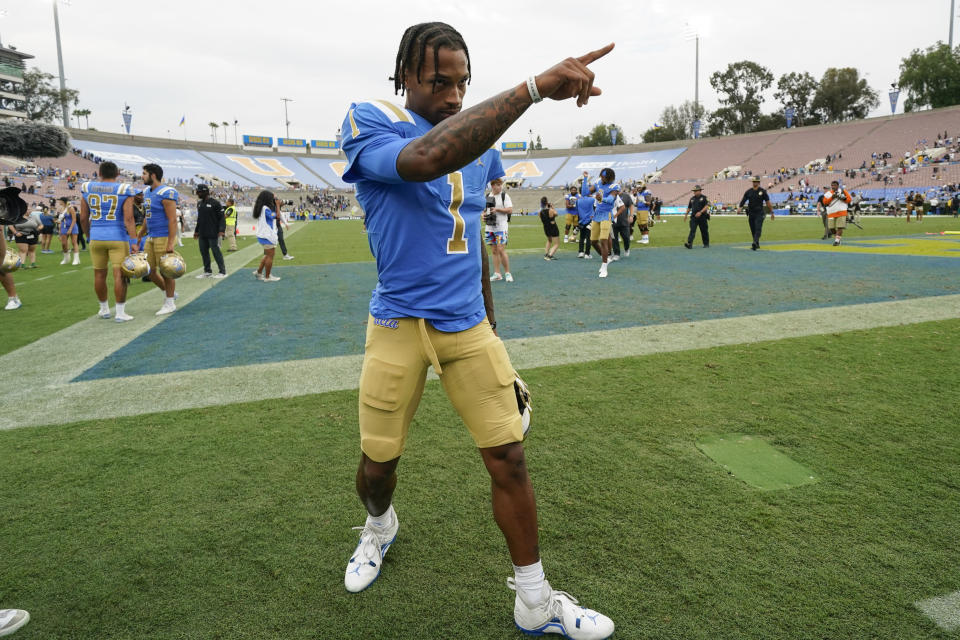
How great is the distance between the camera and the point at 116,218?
25.6 feet

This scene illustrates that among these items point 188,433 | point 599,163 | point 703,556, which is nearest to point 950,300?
point 703,556

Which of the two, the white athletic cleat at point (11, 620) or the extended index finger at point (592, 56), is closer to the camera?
the extended index finger at point (592, 56)

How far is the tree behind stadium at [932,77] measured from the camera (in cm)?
5950

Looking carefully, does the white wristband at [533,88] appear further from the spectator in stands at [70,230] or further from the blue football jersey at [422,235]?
the spectator in stands at [70,230]

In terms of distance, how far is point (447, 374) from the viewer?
2.21m

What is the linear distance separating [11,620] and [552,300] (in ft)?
24.3

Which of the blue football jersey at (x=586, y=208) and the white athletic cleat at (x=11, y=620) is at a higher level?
the blue football jersey at (x=586, y=208)

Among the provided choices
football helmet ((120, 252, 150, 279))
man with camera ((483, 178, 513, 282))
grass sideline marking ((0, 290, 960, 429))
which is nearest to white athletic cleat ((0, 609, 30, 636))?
grass sideline marking ((0, 290, 960, 429))

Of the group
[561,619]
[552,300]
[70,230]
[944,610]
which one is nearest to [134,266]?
[552,300]

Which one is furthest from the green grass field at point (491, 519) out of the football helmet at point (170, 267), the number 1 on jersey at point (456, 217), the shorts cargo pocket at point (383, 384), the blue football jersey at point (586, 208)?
the blue football jersey at point (586, 208)

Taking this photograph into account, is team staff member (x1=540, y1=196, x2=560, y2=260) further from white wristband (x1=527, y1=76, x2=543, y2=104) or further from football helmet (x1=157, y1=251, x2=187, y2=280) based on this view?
white wristband (x1=527, y1=76, x2=543, y2=104)

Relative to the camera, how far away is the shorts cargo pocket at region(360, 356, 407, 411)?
2184 millimetres

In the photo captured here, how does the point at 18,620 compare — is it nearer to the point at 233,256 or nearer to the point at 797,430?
the point at 797,430

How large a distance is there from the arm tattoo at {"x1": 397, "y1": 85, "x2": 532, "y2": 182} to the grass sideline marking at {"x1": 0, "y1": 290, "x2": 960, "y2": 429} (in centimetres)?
348
